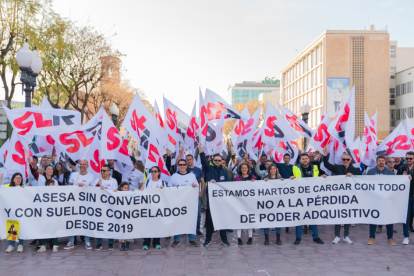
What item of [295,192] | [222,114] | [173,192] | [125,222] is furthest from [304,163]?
[125,222]

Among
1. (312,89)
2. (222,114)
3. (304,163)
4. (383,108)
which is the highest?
(312,89)

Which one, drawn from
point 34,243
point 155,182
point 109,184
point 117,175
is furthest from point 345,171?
point 34,243

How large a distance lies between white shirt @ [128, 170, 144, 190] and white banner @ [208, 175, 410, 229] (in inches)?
67.8

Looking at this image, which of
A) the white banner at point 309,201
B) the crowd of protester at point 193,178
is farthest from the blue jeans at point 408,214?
the white banner at point 309,201

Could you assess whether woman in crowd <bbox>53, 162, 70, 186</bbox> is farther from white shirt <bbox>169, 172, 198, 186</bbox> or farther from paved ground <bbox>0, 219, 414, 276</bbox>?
white shirt <bbox>169, 172, 198, 186</bbox>

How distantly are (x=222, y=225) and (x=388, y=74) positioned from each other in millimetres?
63501

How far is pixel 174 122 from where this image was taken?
975 cm

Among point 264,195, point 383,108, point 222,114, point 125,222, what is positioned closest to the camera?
point 125,222

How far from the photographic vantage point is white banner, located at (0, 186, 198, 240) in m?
7.09

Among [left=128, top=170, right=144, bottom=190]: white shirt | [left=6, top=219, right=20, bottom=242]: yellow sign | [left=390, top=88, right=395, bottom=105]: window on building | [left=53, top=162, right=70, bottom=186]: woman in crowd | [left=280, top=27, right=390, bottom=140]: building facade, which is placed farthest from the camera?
[left=280, top=27, right=390, bottom=140]: building facade

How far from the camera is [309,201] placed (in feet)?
25.5

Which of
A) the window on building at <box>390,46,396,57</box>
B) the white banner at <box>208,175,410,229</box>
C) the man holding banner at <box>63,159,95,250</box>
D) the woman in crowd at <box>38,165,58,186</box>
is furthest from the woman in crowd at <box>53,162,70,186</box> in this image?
the window on building at <box>390,46,396,57</box>

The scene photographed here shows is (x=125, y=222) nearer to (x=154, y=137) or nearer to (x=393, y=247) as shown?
(x=154, y=137)

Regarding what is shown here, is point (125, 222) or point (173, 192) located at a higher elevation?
point (173, 192)
